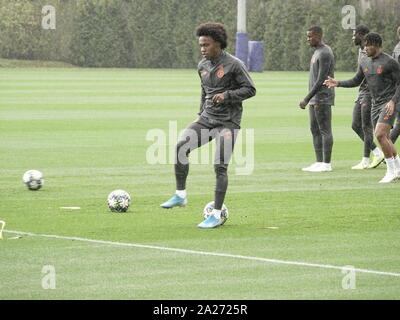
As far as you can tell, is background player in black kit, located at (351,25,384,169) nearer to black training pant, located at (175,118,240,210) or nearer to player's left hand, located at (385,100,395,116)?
player's left hand, located at (385,100,395,116)

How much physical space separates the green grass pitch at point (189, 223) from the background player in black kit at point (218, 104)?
67 cm

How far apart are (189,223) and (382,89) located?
594cm

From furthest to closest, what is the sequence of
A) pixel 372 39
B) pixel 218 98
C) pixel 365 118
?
pixel 365 118 < pixel 372 39 < pixel 218 98

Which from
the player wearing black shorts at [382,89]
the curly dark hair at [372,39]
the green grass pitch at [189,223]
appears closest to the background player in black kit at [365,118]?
the green grass pitch at [189,223]

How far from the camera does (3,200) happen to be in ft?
51.9

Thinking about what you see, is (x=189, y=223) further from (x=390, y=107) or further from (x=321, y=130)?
(x=321, y=130)

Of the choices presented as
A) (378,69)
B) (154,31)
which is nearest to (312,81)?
(378,69)

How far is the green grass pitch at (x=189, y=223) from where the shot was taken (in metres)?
10.0

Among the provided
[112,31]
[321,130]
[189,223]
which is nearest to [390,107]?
[321,130]

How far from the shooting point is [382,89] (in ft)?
60.7

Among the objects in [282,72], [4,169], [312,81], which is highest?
[312,81]

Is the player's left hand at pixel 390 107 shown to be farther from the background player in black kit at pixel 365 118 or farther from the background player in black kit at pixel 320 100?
the background player in black kit at pixel 365 118
